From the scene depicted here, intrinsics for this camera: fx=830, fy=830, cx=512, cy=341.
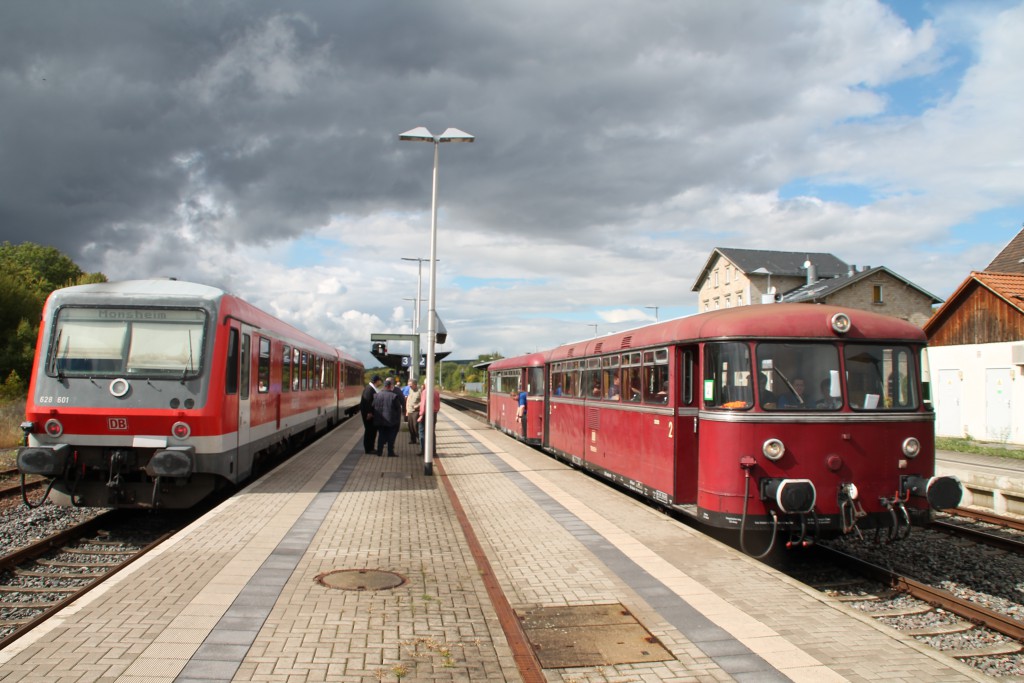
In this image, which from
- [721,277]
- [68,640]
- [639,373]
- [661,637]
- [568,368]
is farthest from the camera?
[721,277]

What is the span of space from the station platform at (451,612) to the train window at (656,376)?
1635 millimetres

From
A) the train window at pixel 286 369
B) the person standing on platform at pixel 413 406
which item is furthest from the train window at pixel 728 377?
the person standing on platform at pixel 413 406

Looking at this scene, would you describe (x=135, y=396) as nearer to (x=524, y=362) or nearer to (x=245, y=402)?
(x=245, y=402)

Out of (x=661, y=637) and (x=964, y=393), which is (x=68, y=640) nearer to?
(x=661, y=637)

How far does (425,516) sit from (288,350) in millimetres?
7736

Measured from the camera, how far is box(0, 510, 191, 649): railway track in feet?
23.5

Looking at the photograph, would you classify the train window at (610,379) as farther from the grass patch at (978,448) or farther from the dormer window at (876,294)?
the dormer window at (876,294)

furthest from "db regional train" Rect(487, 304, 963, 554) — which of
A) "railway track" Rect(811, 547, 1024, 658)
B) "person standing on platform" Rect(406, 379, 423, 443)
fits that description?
"person standing on platform" Rect(406, 379, 423, 443)

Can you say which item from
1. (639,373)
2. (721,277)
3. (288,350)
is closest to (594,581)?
(639,373)

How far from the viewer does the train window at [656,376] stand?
10461mm

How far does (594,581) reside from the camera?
7.45 meters

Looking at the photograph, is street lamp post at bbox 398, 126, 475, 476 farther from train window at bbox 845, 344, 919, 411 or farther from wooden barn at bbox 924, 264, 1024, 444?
wooden barn at bbox 924, 264, 1024, 444

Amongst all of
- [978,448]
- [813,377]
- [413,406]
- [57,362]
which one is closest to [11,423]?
[413,406]

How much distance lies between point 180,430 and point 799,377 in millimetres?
7442
